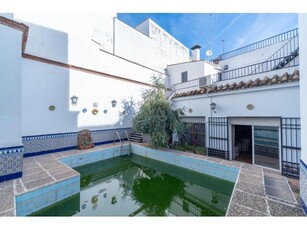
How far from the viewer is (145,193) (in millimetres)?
4293

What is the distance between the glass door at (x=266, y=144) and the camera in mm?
5189

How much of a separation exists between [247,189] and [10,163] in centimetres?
607

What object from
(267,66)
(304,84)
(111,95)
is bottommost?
(304,84)

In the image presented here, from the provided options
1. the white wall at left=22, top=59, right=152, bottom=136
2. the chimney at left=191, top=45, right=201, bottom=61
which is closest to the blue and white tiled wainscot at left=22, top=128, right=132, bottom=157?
the white wall at left=22, top=59, right=152, bottom=136

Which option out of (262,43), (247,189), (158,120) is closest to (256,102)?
(247,189)

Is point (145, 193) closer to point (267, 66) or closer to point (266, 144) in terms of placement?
point (266, 144)

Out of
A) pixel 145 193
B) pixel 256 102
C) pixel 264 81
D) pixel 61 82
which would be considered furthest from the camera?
pixel 61 82

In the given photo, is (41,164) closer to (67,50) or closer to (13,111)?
(13,111)

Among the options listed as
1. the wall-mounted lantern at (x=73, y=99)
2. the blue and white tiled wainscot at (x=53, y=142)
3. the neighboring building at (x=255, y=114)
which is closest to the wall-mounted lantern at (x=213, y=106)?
the neighboring building at (x=255, y=114)

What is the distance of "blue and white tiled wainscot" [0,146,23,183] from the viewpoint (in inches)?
150
